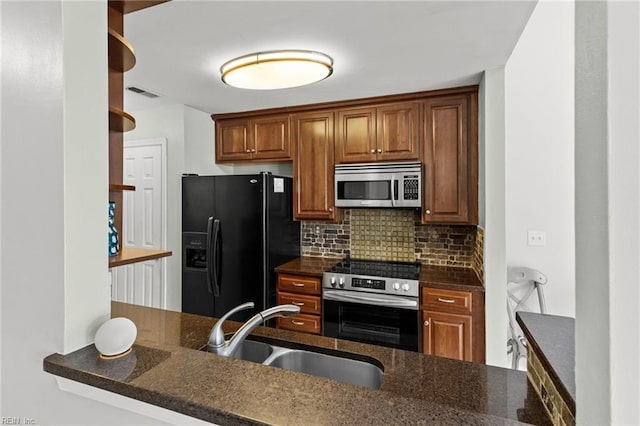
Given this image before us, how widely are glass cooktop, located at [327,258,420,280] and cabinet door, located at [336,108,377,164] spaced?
3.11ft

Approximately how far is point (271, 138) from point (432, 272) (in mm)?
1941

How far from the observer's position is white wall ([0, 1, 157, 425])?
95 cm

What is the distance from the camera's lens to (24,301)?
3.42 ft

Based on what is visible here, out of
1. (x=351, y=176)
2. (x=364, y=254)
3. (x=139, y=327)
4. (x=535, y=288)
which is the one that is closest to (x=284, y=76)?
(x=351, y=176)

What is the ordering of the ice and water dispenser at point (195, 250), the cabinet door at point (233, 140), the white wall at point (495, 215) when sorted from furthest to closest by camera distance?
the cabinet door at point (233, 140)
the ice and water dispenser at point (195, 250)
the white wall at point (495, 215)

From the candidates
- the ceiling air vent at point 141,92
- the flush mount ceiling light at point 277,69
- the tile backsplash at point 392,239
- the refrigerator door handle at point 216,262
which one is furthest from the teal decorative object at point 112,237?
the tile backsplash at point 392,239

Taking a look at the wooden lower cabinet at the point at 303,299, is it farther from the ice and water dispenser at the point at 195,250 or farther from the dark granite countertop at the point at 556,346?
the dark granite countertop at the point at 556,346

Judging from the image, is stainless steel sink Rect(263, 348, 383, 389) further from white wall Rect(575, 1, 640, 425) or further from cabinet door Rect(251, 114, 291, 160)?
cabinet door Rect(251, 114, 291, 160)

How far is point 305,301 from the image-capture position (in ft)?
9.44

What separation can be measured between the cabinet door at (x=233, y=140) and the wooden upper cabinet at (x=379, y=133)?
97 cm

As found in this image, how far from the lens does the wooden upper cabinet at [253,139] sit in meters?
3.27

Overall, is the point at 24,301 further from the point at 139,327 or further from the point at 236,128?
the point at 236,128

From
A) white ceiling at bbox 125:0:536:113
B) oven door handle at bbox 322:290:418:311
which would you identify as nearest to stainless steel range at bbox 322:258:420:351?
oven door handle at bbox 322:290:418:311

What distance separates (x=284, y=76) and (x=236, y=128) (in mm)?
1443
